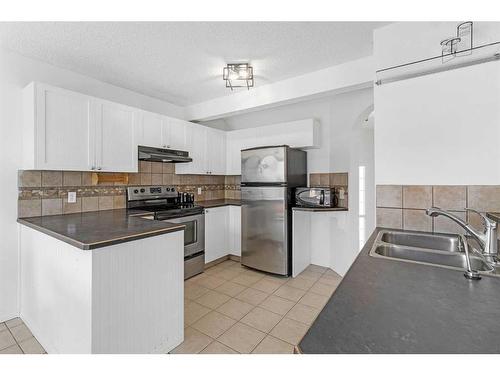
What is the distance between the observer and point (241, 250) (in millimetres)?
3430

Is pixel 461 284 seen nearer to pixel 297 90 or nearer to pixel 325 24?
pixel 325 24

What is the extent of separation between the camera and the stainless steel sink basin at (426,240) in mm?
1509

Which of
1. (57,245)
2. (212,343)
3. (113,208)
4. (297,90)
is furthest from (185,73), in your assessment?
(212,343)

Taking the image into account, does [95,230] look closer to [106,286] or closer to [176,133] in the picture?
[106,286]

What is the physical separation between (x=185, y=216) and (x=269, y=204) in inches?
41.7

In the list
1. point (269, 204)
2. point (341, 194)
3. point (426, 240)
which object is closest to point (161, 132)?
point (269, 204)

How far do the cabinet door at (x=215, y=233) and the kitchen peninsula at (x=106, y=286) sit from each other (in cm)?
148

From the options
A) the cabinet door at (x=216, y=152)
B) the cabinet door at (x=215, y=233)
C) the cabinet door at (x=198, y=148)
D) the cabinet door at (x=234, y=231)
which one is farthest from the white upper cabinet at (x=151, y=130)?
the cabinet door at (x=234, y=231)

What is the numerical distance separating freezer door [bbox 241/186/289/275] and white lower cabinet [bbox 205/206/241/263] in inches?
9.1

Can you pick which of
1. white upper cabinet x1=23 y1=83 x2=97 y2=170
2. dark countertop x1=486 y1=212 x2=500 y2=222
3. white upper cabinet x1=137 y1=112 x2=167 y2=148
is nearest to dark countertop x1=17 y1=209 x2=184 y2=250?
white upper cabinet x1=23 y1=83 x2=97 y2=170

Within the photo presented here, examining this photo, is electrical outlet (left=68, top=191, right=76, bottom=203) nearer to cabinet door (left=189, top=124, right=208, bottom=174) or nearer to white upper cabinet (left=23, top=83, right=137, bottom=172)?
white upper cabinet (left=23, top=83, right=137, bottom=172)

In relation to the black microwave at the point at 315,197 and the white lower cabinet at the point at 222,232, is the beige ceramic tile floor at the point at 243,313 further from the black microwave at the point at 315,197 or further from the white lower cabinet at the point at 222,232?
the black microwave at the point at 315,197

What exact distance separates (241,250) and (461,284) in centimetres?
273

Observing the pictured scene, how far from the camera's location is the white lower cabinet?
3348 mm
